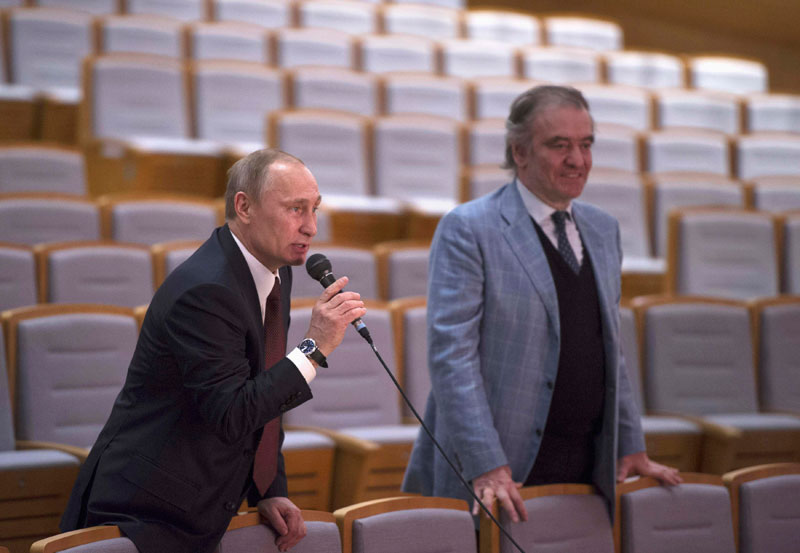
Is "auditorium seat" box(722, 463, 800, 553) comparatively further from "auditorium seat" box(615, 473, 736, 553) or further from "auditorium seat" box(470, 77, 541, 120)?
"auditorium seat" box(470, 77, 541, 120)

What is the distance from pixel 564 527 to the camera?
25.7 inches

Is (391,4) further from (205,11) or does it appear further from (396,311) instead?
(396,311)

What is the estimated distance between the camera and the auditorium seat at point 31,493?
781 millimetres

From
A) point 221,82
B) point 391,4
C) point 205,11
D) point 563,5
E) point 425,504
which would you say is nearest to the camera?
point 425,504

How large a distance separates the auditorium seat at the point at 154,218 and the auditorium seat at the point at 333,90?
0.54 meters

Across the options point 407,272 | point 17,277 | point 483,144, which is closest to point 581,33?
point 483,144

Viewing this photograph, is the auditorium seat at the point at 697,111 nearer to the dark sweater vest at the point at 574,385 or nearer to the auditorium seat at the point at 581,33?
the auditorium seat at the point at 581,33

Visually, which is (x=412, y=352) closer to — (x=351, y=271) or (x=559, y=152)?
(x=351, y=271)

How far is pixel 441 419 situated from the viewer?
67 centimetres

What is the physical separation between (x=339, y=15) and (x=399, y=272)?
124 centimetres

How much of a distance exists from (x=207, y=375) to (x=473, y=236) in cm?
25

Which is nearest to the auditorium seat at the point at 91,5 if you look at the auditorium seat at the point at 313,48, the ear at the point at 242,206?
the auditorium seat at the point at 313,48

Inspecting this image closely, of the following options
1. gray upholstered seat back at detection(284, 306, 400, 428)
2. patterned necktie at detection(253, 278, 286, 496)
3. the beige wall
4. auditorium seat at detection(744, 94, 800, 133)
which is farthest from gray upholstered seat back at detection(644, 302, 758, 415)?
the beige wall

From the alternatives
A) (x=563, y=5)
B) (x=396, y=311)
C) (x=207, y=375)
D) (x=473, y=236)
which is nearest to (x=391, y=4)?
(x=563, y=5)
